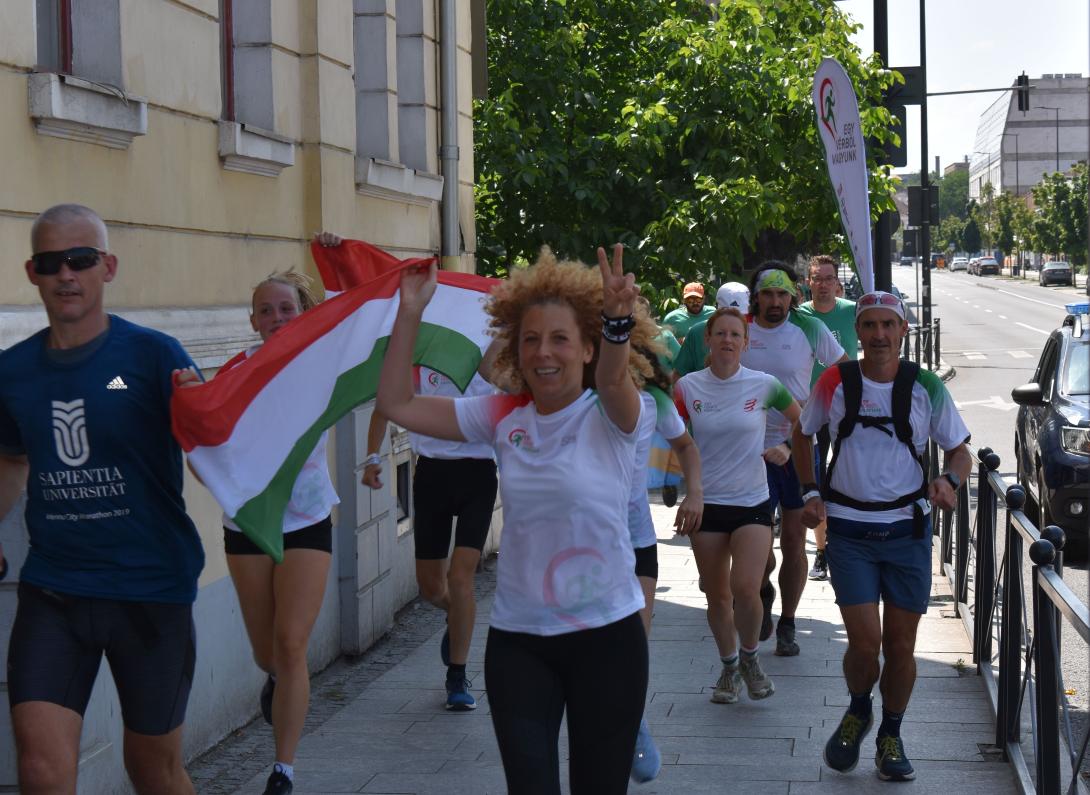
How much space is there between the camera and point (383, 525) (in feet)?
30.1

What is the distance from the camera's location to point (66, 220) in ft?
14.0

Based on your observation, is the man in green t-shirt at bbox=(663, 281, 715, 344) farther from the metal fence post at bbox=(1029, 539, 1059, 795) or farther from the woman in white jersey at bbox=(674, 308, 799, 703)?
the metal fence post at bbox=(1029, 539, 1059, 795)

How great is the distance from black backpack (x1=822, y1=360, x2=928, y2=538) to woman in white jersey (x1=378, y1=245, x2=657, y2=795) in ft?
7.13

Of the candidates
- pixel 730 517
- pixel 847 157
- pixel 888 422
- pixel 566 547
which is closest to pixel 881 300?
pixel 888 422

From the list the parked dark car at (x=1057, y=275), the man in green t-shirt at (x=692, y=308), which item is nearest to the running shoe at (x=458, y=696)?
the man in green t-shirt at (x=692, y=308)

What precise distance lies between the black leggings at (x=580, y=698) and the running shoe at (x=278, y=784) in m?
1.88

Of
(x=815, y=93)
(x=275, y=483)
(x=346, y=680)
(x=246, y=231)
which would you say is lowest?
(x=346, y=680)

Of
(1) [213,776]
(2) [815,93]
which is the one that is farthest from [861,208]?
(1) [213,776]

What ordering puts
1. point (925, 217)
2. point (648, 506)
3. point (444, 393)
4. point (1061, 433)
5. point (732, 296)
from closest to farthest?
point (648, 506) → point (444, 393) → point (732, 296) → point (1061, 433) → point (925, 217)

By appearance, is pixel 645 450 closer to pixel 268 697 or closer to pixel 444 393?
pixel 268 697

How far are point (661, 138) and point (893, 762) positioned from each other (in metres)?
9.75

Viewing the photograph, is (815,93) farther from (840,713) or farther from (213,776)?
(213,776)

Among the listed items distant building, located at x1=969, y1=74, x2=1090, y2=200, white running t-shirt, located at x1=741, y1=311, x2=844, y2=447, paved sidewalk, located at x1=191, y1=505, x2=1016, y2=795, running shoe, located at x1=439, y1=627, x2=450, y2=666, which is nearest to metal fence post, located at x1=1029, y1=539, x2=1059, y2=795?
paved sidewalk, located at x1=191, y1=505, x2=1016, y2=795

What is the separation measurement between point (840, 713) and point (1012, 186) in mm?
165058
